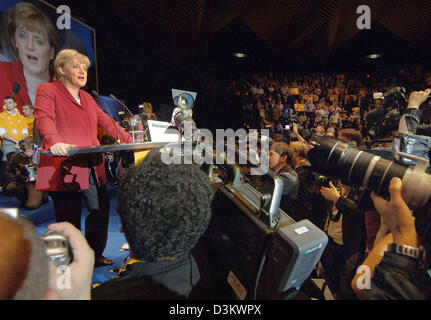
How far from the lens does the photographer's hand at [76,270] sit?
47cm

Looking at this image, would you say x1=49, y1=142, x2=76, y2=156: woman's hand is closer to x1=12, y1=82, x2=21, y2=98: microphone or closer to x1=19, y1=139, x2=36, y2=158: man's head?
x1=19, y1=139, x2=36, y2=158: man's head

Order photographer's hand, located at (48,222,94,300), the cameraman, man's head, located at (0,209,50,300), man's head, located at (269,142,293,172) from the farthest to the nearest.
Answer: man's head, located at (269,142,293,172) → the cameraman → photographer's hand, located at (48,222,94,300) → man's head, located at (0,209,50,300)

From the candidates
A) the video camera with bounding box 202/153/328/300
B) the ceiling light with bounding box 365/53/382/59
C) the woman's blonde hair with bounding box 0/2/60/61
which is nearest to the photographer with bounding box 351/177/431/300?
the video camera with bounding box 202/153/328/300

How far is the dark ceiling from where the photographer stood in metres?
3.67

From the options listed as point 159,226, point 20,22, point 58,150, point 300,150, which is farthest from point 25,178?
point 300,150

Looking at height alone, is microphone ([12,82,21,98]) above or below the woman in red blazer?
above

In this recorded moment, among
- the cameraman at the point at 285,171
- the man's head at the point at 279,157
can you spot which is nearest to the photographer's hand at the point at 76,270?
the cameraman at the point at 285,171

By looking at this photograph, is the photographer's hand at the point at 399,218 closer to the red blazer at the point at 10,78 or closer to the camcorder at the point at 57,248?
the camcorder at the point at 57,248

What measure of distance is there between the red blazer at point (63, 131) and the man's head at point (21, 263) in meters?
1.17

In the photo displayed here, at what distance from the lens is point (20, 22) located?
10.8 ft

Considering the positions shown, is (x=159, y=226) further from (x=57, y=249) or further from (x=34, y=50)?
(x=34, y=50)

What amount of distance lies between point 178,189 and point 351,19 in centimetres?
499

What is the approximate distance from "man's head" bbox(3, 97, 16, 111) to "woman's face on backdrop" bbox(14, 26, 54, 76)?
0.54 m
